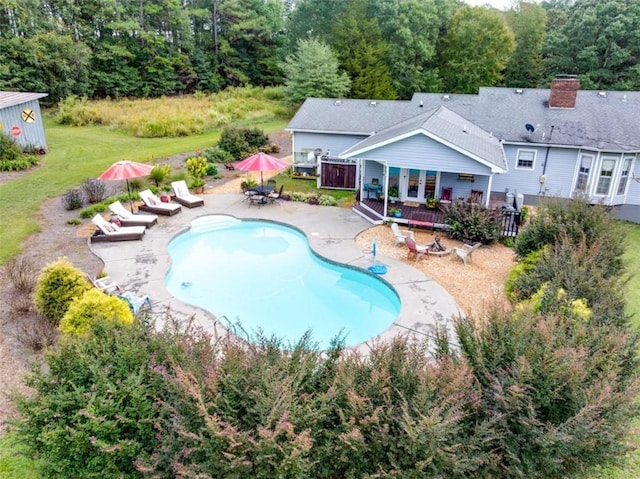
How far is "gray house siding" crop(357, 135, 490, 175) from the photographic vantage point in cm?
1648

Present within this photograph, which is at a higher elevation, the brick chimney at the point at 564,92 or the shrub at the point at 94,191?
the brick chimney at the point at 564,92

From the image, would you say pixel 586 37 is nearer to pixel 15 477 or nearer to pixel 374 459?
pixel 374 459

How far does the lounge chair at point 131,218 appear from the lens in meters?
16.5

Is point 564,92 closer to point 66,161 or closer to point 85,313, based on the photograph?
point 85,313

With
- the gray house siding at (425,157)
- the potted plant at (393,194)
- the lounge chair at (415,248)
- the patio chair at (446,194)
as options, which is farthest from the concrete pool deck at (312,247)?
the patio chair at (446,194)

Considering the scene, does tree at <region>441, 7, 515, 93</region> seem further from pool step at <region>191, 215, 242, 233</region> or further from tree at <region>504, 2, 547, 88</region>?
pool step at <region>191, 215, 242, 233</region>

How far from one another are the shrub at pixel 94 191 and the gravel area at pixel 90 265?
1.14 metres

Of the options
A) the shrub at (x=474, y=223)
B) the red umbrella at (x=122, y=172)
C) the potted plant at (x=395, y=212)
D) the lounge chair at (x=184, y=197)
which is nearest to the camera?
the shrub at (x=474, y=223)

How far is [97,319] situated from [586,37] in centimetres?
4782

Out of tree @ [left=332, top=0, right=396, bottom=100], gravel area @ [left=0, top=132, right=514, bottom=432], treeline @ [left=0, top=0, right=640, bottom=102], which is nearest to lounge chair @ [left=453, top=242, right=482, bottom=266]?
gravel area @ [left=0, top=132, right=514, bottom=432]

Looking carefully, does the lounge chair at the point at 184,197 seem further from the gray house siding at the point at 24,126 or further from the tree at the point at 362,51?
the tree at the point at 362,51

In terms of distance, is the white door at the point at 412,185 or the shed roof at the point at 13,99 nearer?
the white door at the point at 412,185

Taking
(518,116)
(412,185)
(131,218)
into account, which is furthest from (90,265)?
(518,116)

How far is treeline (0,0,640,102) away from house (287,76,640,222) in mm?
17682
